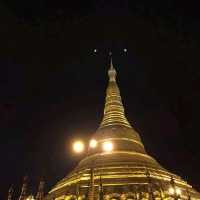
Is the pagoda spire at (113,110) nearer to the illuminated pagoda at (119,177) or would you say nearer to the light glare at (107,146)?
the illuminated pagoda at (119,177)

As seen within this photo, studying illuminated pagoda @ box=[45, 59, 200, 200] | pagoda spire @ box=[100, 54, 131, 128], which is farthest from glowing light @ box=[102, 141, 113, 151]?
pagoda spire @ box=[100, 54, 131, 128]

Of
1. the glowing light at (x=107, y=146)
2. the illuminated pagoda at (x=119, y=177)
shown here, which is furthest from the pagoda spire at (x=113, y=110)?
the glowing light at (x=107, y=146)

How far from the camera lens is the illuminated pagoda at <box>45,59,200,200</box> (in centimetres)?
2038

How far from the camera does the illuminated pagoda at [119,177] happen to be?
20.4 metres

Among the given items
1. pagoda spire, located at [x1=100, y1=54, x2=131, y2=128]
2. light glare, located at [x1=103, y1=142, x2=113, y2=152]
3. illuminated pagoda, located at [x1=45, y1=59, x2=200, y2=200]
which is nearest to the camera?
illuminated pagoda, located at [x1=45, y1=59, x2=200, y2=200]

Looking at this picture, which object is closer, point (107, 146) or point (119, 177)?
point (119, 177)

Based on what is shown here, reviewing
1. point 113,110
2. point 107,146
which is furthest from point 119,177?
point 113,110

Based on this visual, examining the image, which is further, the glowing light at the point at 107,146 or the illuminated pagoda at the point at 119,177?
the glowing light at the point at 107,146

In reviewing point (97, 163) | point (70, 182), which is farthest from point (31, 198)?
point (97, 163)

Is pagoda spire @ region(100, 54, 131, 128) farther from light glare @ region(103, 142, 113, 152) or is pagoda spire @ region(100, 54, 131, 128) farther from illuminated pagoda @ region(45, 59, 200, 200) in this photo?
light glare @ region(103, 142, 113, 152)

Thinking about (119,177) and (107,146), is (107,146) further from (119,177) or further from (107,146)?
(119,177)

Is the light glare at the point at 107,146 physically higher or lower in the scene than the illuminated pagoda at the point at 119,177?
higher

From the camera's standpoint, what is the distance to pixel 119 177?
21.6 meters

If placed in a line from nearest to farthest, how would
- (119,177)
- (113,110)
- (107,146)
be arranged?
(119,177), (107,146), (113,110)
